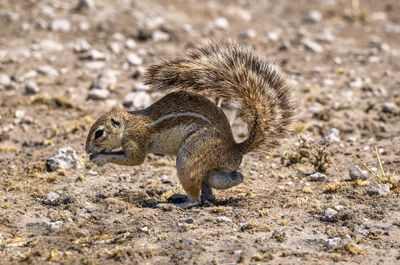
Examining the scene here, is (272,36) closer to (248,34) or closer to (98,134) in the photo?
(248,34)

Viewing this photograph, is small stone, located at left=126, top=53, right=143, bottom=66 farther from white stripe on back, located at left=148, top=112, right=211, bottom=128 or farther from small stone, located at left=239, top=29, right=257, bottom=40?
white stripe on back, located at left=148, top=112, right=211, bottom=128

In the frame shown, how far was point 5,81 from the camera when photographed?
34.2 ft

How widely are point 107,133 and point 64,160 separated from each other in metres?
1.65

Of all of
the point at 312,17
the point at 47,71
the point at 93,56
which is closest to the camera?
the point at 47,71

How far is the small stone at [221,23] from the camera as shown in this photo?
1423 centimetres

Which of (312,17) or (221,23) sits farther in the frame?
(312,17)

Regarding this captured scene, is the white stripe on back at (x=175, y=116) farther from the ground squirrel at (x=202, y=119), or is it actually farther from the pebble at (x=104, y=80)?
the pebble at (x=104, y=80)

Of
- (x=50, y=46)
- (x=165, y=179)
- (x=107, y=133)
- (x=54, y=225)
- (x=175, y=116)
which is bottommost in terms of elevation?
(x=54, y=225)

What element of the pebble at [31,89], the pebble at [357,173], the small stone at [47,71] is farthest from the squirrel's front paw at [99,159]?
the small stone at [47,71]

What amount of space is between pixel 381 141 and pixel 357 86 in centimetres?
244

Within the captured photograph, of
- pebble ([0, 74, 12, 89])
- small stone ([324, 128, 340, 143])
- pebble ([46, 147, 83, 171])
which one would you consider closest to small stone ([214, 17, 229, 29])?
pebble ([0, 74, 12, 89])

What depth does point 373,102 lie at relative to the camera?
10.1 metres

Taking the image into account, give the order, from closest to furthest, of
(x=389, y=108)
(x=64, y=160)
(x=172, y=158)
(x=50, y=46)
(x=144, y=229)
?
1. (x=144, y=229)
2. (x=64, y=160)
3. (x=172, y=158)
4. (x=389, y=108)
5. (x=50, y=46)

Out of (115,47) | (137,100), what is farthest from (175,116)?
(115,47)
